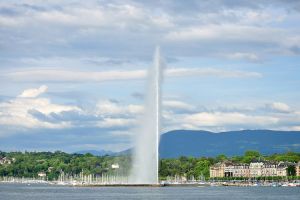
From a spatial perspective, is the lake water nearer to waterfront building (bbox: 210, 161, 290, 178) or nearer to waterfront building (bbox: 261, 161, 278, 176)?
waterfront building (bbox: 210, 161, 290, 178)

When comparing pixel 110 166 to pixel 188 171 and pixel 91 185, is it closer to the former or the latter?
pixel 188 171

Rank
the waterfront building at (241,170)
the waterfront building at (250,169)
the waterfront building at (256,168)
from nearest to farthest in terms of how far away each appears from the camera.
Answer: the waterfront building at (250,169) → the waterfront building at (256,168) → the waterfront building at (241,170)

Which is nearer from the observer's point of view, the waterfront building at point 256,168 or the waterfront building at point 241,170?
the waterfront building at point 256,168

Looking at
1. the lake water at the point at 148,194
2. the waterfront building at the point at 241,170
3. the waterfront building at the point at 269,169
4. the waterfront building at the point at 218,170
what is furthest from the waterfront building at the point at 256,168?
the lake water at the point at 148,194

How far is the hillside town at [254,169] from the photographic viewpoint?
585ft

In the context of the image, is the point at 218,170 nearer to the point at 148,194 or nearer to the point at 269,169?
the point at 269,169

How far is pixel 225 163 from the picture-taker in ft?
616

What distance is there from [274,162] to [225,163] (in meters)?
11.2

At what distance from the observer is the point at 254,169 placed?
18425cm

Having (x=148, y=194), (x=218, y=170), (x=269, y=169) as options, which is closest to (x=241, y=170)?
(x=218, y=170)

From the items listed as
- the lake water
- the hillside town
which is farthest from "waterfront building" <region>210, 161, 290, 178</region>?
the lake water

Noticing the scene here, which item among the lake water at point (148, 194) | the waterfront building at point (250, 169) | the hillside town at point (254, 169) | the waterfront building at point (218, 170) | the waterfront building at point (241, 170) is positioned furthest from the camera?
the waterfront building at point (241, 170)

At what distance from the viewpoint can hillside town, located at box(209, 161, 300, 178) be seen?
17840 cm

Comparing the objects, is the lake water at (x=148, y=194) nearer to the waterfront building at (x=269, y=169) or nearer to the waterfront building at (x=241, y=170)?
the waterfront building at (x=269, y=169)
